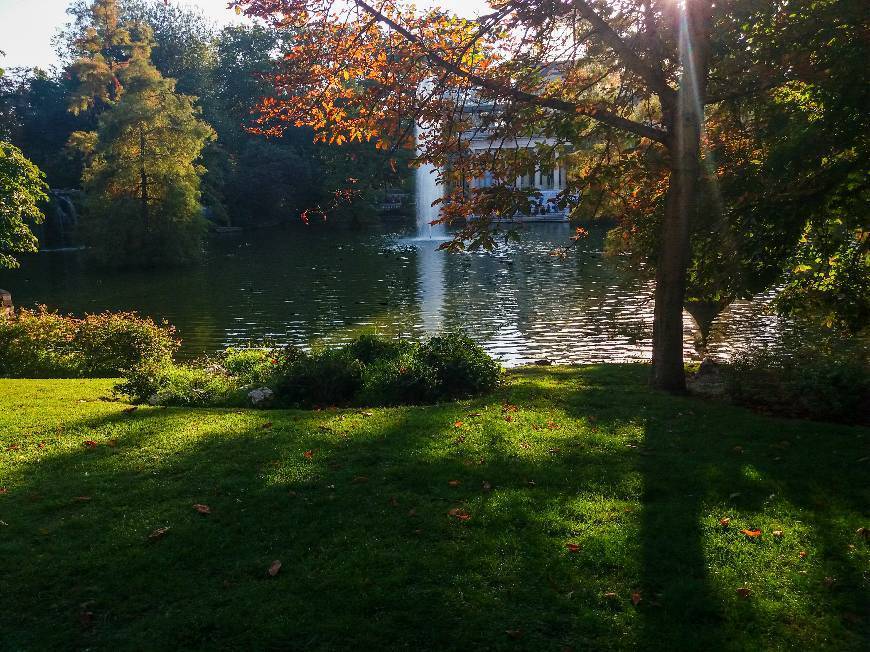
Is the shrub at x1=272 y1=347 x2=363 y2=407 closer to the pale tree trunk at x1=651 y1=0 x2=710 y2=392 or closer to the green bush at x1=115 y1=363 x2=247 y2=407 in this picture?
the green bush at x1=115 y1=363 x2=247 y2=407

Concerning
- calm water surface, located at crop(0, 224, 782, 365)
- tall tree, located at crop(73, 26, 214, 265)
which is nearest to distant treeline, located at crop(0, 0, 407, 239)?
tall tree, located at crop(73, 26, 214, 265)

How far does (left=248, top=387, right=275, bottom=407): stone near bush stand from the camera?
10.4 metres

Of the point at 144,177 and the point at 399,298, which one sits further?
the point at 144,177

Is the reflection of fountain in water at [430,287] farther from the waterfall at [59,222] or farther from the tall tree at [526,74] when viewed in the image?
the waterfall at [59,222]

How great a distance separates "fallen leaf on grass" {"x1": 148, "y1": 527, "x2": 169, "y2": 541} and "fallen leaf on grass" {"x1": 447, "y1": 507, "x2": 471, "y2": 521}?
2.06 metres

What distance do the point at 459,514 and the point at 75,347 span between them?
12294 millimetres

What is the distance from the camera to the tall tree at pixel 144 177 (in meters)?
38.3

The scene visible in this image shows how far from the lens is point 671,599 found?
14.6 feet

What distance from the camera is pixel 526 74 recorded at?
952 cm

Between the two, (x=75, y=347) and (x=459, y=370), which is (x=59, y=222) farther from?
(x=459, y=370)

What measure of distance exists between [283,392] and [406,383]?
5.96 ft

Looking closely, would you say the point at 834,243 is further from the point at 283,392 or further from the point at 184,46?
the point at 184,46

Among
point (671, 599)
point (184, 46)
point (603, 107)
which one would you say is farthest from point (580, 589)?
point (184, 46)

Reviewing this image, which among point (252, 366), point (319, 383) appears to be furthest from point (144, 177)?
point (319, 383)
